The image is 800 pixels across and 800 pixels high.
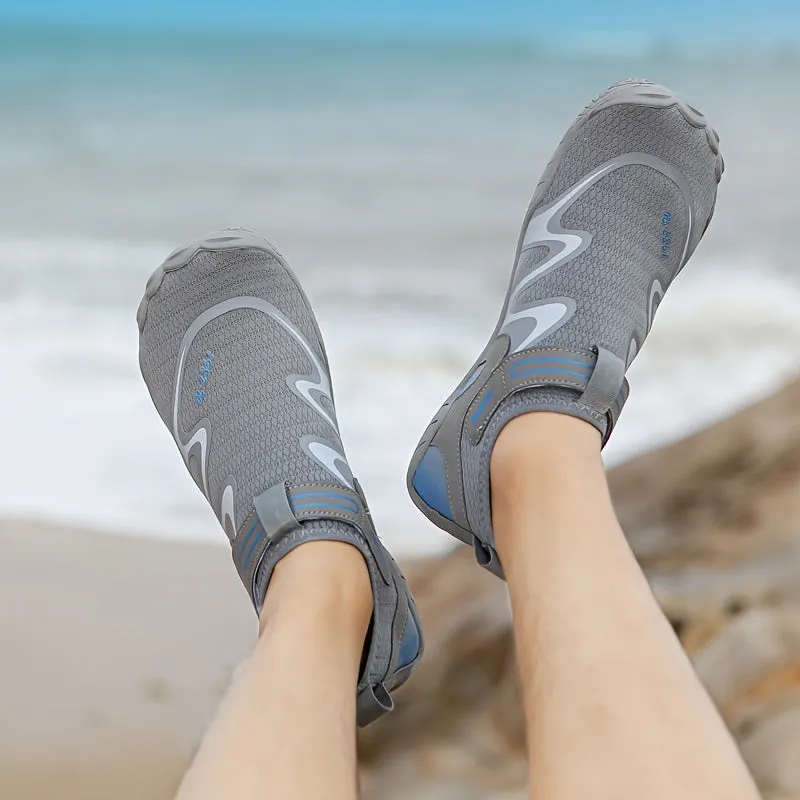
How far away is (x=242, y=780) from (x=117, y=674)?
0.51 metres

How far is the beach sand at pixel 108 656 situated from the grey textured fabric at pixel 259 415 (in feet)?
0.66

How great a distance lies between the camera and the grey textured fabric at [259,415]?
76 cm

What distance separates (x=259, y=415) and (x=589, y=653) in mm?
485

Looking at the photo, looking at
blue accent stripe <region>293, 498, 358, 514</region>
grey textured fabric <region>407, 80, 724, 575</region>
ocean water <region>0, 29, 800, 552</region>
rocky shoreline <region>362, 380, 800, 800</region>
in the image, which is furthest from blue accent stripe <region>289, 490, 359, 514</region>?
ocean water <region>0, 29, 800, 552</region>

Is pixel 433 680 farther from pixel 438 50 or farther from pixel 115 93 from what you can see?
pixel 438 50

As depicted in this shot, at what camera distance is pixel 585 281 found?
3.22 feet

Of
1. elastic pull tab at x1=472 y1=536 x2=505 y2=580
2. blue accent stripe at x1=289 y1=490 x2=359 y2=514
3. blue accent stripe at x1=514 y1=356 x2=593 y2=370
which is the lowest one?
elastic pull tab at x1=472 y1=536 x2=505 y2=580

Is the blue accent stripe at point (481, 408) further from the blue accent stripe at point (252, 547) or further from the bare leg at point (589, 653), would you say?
the blue accent stripe at point (252, 547)

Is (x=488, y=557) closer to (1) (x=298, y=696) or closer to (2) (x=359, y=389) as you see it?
(1) (x=298, y=696)

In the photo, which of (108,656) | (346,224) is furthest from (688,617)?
(346,224)

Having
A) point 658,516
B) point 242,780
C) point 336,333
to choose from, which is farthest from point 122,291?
point 242,780

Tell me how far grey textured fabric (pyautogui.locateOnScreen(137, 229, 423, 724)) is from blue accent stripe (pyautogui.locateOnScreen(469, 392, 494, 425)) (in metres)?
0.13

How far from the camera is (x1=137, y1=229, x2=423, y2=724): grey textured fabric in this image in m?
0.76

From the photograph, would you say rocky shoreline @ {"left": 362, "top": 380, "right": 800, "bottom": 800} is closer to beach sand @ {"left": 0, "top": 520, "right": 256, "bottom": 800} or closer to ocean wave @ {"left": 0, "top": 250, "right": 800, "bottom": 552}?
beach sand @ {"left": 0, "top": 520, "right": 256, "bottom": 800}
